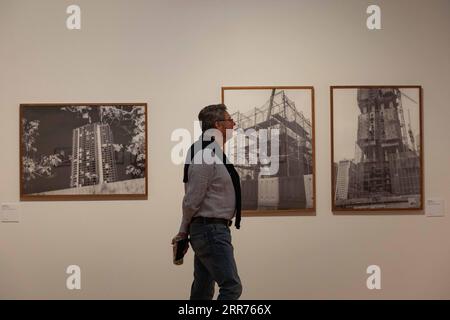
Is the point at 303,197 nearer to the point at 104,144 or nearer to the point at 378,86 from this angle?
the point at 378,86

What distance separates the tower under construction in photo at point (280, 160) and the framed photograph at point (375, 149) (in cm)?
20

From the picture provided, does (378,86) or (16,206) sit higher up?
(378,86)

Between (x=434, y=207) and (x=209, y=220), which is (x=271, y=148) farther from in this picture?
(x=434, y=207)

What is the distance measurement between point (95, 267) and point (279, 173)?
4.77 feet

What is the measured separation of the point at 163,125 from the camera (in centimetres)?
356

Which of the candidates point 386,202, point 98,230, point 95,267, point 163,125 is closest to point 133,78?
point 163,125

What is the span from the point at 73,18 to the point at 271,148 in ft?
5.46

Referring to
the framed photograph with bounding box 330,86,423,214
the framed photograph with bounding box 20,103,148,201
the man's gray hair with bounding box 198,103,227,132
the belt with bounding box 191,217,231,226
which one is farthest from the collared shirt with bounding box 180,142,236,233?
the framed photograph with bounding box 330,86,423,214

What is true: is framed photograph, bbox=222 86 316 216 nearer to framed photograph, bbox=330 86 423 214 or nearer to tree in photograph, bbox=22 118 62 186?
framed photograph, bbox=330 86 423 214

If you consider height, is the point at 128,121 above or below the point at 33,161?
above

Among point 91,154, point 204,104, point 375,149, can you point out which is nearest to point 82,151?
point 91,154

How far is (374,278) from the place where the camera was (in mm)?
3600

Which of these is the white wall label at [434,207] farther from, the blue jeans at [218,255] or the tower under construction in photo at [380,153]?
the blue jeans at [218,255]

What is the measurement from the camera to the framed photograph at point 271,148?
11.7 feet
